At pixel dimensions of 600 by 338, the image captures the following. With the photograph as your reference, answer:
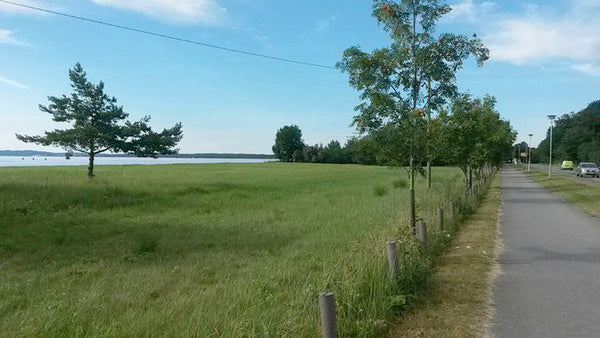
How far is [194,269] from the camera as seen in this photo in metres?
7.37

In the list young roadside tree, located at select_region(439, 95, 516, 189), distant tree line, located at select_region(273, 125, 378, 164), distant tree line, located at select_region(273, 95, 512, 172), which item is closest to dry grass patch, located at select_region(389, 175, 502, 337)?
distant tree line, located at select_region(273, 95, 512, 172)

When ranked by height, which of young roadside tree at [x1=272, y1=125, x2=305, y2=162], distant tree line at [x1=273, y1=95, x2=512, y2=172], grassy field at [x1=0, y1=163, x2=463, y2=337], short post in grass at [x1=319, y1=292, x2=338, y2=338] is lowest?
grassy field at [x1=0, y1=163, x2=463, y2=337]

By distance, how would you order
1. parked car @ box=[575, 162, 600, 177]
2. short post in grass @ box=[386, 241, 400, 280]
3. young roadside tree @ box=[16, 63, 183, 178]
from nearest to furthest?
short post in grass @ box=[386, 241, 400, 280], young roadside tree @ box=[16, 63, 183, 178], parked car @ box=[575, 162, 600, 177]

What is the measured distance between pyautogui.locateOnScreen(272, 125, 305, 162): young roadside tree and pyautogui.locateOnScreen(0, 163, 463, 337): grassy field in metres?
116

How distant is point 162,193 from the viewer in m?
21.2

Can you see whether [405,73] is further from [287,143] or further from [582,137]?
[287,143]

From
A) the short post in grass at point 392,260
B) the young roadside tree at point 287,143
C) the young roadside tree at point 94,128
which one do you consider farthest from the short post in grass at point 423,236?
the young roadside tree at point 287,143

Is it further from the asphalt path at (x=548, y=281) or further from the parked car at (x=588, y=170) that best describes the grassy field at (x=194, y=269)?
the parked car at (x=588, y=170)

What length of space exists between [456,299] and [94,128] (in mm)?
28169

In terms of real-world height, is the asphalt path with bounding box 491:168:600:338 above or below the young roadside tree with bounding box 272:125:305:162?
below

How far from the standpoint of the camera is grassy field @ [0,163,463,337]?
423cm

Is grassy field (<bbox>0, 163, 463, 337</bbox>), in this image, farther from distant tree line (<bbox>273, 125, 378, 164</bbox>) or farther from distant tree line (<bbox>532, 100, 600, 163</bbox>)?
distant tree line (<bbox>532, 100, 600, 163</bbox>)

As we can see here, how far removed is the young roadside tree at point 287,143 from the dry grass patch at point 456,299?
12349 centimetres

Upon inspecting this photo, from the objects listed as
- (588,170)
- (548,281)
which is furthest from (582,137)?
(548,281)
